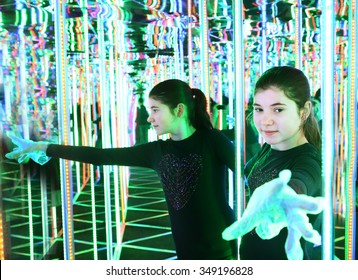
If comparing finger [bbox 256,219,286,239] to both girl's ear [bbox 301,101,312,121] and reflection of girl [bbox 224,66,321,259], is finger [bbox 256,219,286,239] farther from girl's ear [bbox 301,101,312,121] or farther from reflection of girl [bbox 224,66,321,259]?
girl's ear [bbox 301,101,312,121]

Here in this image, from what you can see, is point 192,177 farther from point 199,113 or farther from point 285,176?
point 285,176

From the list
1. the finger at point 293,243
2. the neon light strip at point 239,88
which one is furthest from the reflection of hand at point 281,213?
the neon light strip at point 239,88

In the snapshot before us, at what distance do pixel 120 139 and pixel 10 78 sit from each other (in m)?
0.49

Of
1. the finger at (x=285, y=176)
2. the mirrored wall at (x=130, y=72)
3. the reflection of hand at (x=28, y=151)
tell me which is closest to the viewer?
the finger at (x=285, y=176)

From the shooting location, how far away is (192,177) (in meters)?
1.58

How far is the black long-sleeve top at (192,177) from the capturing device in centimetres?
157

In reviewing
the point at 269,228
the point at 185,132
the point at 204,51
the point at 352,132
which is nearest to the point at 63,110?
the point at 185,132

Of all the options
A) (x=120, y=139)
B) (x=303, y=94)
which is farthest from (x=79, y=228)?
(x=303, y=94)

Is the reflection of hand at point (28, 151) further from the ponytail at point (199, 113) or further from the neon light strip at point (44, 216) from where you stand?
the ponytail at point (199, 113)

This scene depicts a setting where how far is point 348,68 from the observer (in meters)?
1.53

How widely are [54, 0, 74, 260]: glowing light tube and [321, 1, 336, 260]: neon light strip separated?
35.4 inches

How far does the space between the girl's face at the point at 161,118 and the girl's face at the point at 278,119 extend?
0.96 ft

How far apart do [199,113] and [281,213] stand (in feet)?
1.48
